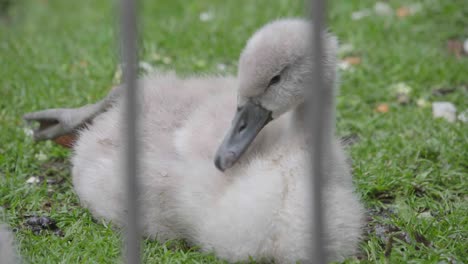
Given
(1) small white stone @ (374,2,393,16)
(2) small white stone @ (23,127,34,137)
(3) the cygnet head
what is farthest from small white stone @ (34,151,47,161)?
(1) small white stone @ (374,2,393,16)

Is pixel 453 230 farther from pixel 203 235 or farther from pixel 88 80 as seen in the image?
pixel 88 80

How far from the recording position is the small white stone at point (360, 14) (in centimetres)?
585

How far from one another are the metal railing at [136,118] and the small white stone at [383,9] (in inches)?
168

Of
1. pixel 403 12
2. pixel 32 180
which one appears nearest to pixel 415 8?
pixel 403 12

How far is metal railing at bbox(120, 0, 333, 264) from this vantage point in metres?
1.79

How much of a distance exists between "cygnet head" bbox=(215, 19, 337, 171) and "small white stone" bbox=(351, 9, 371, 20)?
293 centimetres

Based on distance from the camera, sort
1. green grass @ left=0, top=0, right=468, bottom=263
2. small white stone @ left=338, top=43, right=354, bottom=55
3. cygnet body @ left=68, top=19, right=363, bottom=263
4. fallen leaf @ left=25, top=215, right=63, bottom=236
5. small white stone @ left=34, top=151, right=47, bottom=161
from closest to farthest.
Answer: cygnet body @ left=68, top=19, right=363, bottom=263
green grass @ left=0, top=0, right=468, bottom=263
fallen leaf @ left=25, top=215, right=63, bottom=236
small white stone @ left=34, top=151, right=47, bottom=161
small white stone @ left=338, top=43, right=354, bottom=55

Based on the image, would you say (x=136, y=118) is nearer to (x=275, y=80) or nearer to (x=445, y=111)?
(x=275, y=80)

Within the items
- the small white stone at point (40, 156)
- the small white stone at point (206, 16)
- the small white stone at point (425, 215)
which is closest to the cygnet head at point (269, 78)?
the small white stone at point (425, 215)

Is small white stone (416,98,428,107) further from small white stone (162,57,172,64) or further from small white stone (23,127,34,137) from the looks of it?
small white stone (23,127,34,137)

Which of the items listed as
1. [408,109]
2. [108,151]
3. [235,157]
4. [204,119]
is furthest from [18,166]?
[408,109]

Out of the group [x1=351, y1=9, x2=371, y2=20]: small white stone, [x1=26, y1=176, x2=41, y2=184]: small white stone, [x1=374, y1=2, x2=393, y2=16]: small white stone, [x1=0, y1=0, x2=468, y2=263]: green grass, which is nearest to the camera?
[x1=0, y1=0, x2=468, y2=263]: green grass

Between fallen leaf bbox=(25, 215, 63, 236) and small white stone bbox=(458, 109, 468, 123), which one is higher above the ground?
fallen leaf bbox=(25, 215, 63, 236)

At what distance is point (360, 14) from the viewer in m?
5.93
